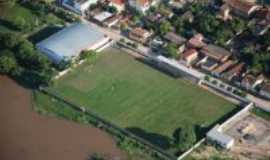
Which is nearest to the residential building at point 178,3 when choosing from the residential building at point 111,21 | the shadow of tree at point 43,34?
the residential building at point 111,21

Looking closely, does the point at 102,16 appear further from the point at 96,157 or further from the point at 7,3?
the point at 96,157

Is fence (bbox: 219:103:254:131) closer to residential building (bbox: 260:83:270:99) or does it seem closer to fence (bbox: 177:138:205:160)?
residential building (bbox: 260:83:270:99)

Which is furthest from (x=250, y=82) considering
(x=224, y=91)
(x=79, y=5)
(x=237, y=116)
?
(x=79, y=5)

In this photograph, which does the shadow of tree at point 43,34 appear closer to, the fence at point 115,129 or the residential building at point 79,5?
Answer: the residential building at point 79,5

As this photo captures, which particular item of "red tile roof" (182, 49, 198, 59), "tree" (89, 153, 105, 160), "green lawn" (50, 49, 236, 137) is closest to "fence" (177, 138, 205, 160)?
"green lawn" (50, 49, 236, 137)

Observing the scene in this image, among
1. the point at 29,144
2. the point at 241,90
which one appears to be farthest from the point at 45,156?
the point at 241,90
